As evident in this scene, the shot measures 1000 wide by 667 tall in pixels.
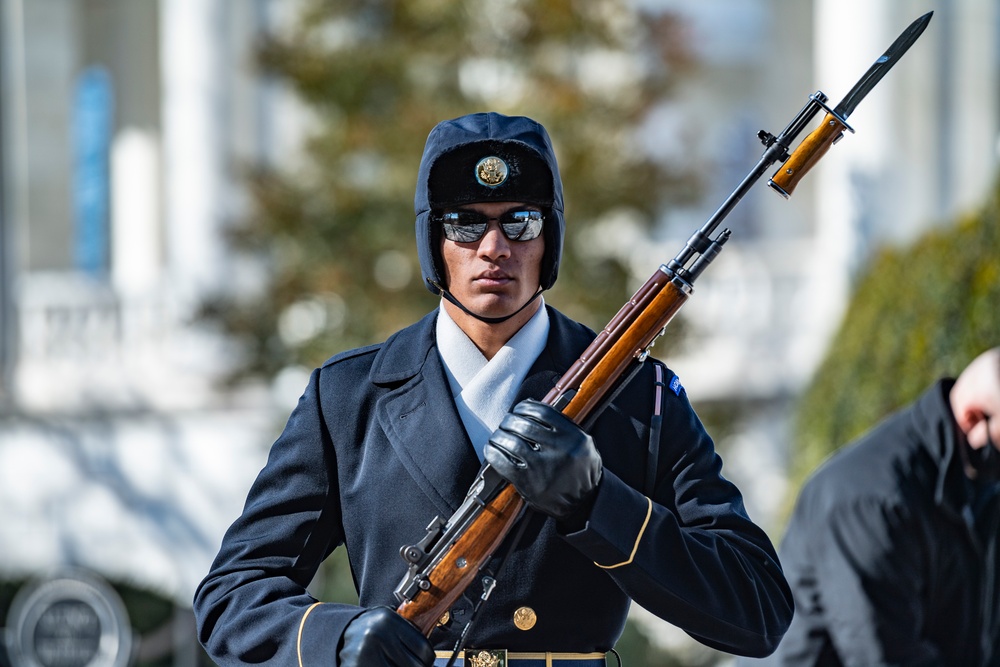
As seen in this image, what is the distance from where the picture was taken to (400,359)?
2.91m

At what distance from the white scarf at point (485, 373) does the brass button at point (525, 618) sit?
0.28m

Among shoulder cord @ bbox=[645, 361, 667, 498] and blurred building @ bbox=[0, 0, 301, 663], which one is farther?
blurred building @ bbox=[0, 0, 301, 663]

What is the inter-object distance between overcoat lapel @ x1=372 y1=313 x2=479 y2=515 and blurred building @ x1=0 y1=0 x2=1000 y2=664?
8.03 metres

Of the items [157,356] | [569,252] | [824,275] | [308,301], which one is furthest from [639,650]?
[157,356]

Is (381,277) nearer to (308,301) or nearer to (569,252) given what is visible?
(308,301)

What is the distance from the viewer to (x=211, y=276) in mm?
13156

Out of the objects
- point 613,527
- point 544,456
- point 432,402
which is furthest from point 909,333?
point 544,456

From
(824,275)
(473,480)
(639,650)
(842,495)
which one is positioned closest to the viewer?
(473,480)

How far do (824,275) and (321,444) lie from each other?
38.4 ft

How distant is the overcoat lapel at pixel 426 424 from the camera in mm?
2727

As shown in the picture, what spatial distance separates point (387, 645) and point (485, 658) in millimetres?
303

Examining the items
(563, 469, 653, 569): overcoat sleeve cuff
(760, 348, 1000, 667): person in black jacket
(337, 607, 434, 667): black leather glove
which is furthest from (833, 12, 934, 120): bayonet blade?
(760, 348, 1000, 667): person in black jacket

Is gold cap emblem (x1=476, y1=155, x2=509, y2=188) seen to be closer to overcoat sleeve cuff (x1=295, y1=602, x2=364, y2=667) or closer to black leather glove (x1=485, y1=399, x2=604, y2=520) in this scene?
black leather glove (x1=485, y1=399, x2=604, y2=520)

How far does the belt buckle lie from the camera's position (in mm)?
2715
